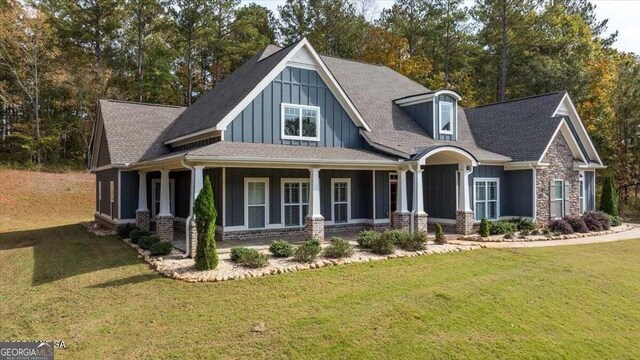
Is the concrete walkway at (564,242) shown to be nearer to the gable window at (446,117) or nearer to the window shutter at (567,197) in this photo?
the window shutter at (567,197)

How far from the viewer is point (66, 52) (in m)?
33.4

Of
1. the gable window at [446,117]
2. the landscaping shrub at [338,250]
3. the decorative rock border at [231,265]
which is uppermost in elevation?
the gable window at [446,117]

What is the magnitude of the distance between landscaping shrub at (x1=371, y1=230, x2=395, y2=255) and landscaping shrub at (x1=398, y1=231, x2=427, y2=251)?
533 mm

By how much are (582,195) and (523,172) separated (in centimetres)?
528

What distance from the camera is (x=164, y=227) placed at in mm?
13352

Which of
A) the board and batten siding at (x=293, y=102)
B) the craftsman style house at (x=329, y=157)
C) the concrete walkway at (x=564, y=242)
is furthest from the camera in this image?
the board and batten siding at (x=293, y=102)

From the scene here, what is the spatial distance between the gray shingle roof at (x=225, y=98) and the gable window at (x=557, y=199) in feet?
42.6

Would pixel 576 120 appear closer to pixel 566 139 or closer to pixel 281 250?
pixel 566 139

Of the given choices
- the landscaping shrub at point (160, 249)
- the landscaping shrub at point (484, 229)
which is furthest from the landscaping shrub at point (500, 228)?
the landscaping shrub at point (160, 249)

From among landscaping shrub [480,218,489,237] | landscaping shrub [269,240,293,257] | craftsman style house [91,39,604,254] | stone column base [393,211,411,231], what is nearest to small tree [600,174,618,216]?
craftsman style house [91,39,604,254]

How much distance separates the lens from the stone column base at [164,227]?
1329 centimetres

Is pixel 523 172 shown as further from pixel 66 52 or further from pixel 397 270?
pixel 66 52

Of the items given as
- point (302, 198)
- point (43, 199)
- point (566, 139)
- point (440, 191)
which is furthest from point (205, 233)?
point (43, 199)
